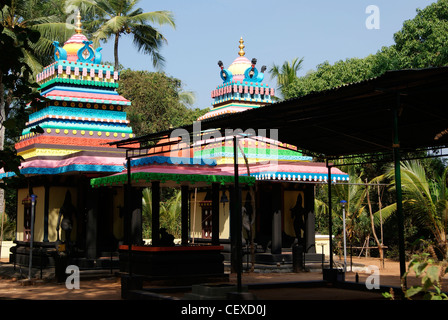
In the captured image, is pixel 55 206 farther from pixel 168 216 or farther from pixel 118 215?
pixel 168 216

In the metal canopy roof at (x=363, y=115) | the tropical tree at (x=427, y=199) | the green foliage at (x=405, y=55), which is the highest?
the green foliage at (x=405, y=55)

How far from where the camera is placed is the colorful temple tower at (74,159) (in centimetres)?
1988

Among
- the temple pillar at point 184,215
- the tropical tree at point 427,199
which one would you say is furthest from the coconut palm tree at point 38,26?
the tropical tree at point 427,199

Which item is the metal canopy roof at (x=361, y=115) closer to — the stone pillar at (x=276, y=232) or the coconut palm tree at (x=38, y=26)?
the stone pillar at (x=276, y=232)

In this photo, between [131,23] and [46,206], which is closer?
[46,206]

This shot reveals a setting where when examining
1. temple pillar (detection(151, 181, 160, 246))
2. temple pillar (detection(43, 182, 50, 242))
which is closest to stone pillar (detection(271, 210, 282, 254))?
temple pillar (detection(151, 181, 160, 246))

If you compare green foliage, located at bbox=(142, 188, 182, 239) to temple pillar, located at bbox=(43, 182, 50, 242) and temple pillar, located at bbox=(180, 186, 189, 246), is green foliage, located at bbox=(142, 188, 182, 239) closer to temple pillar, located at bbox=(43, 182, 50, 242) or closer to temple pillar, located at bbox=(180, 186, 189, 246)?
temple pillar, located at bbox=(43, 182, 50, 242)

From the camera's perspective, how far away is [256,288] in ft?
45.7

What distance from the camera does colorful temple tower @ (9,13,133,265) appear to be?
782 inches

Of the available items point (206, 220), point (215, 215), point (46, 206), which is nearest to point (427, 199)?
point (206, 220)

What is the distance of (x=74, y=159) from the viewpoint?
19609mm
